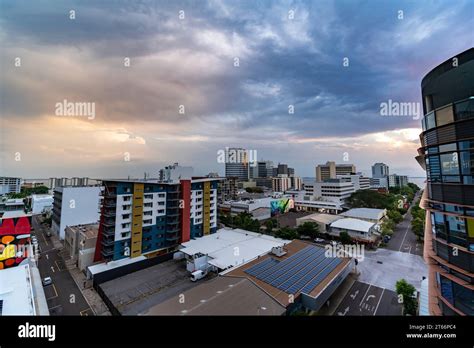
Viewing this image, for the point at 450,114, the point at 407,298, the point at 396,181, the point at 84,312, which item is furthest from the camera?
the point at 396,181

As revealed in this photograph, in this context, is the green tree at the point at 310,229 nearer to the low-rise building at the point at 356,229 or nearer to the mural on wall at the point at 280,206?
the low-rise building at the point at 356,229

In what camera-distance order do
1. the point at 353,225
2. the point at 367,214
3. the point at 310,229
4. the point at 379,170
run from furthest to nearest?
1. the point at 379,170
2. the point at 367,214
3. the point at 310,229
4. the point at 353,225

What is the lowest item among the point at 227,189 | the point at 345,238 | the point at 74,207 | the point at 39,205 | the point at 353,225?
the point at 345,238

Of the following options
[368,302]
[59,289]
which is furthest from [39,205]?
[368,302]

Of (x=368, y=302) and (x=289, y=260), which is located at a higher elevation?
(x=289, y=260)

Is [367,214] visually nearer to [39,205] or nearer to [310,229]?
[310,229]
